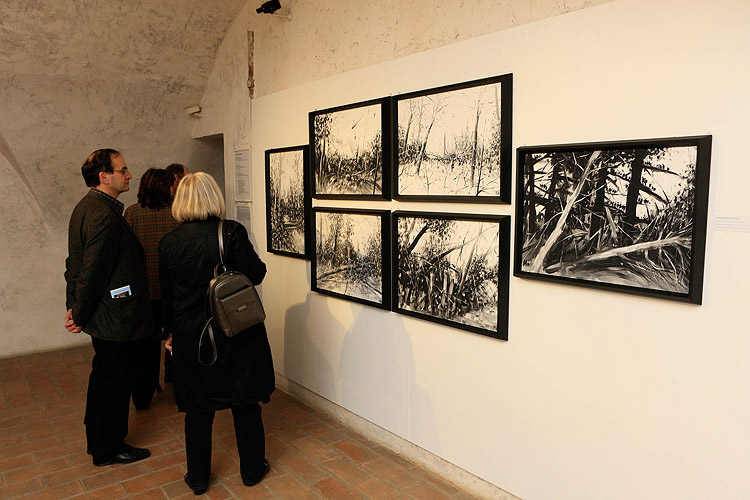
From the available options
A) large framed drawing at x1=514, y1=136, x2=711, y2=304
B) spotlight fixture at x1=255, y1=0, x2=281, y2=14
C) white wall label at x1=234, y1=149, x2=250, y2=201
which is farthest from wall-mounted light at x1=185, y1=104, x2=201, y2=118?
large framed drawing at x1=514, y1=136, x2=711, y2=304

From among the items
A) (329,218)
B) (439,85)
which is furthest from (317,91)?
(439,85)

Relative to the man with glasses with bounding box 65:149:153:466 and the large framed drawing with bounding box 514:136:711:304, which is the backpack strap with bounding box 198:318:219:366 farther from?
the large framed drawing with bounding box 514:136:711:304

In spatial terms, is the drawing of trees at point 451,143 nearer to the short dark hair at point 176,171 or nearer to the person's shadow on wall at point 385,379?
the person's shadow on wall at point 385,379

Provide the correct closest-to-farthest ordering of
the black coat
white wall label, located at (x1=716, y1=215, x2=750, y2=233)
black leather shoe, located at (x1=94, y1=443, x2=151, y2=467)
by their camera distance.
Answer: white wall label, located at (x1=716, y1=215, x2=750, y2=233)
the black coat
black leather shoe, located at (x1=94, y1=443, x2=151, y2=467)

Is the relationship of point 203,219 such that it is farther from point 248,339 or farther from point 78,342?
point 78,342

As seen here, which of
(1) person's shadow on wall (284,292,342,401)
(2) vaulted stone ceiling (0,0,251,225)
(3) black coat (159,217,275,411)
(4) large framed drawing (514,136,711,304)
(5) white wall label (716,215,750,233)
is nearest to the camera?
(5) white wall label (716,215,750,233)

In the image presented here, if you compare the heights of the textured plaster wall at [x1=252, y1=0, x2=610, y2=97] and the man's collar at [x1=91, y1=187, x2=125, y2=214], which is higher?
the textured plaster wall at [x1=252, y1=0, x2=610, y2=97]

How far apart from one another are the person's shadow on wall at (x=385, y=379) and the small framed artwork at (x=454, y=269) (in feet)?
0.89

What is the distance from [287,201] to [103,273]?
1.68 meters

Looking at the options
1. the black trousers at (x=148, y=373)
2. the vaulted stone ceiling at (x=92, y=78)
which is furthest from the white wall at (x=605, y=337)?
the vaulted stone ceiling at (x=92, y=78)

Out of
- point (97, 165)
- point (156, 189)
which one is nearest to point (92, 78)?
point (156, 189)

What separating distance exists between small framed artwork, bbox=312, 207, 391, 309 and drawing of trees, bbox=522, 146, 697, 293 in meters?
1.17

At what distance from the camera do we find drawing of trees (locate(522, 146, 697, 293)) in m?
2.23

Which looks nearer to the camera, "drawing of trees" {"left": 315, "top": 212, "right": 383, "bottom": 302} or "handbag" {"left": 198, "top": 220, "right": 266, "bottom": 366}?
"handbag" {"left": 198, "top": 220, "right": 266, "bottom": 366}
